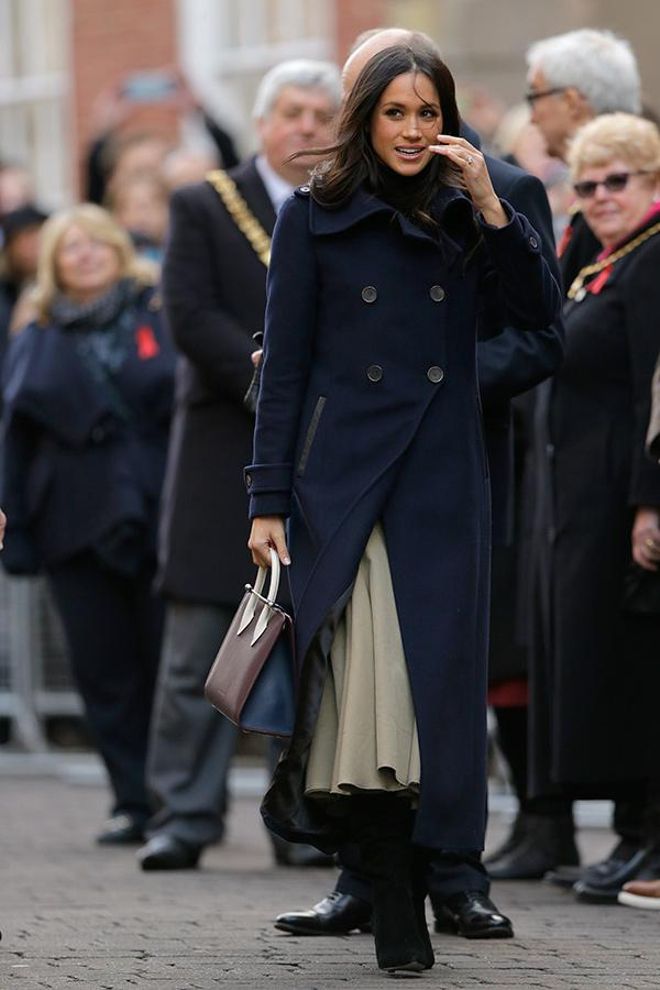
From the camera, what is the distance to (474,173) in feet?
21.0

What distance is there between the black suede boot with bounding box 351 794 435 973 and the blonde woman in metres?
3.62

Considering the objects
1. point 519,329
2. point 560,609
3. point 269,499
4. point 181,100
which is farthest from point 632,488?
point 181,100

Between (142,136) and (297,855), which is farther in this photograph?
(142,136)

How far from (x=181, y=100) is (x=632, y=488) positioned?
9.07 meters

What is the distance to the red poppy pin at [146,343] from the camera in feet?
33.9

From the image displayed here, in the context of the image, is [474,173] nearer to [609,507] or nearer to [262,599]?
[262,599]

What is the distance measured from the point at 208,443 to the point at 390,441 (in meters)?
2.58

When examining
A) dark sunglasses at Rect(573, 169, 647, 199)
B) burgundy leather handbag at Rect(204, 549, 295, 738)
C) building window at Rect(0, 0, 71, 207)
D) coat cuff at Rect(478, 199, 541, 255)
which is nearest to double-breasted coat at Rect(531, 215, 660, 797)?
dark sunglasses at Rect(573, 169, 647, 199)

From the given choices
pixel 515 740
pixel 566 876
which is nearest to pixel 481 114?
pixel 515 740

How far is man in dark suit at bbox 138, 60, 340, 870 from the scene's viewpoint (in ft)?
29.3

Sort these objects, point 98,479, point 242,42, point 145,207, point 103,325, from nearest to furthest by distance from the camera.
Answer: point 98,479 < point 103,325 < point 145,207 < point 242,42

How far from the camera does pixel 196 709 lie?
9117 millimetres

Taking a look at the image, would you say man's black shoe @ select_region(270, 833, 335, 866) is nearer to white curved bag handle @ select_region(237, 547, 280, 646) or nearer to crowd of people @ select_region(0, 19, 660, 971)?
crowd of people @ select_region(0, 19, 660, 971)

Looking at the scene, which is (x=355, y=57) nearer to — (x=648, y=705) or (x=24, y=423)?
(x=648, y=705)
